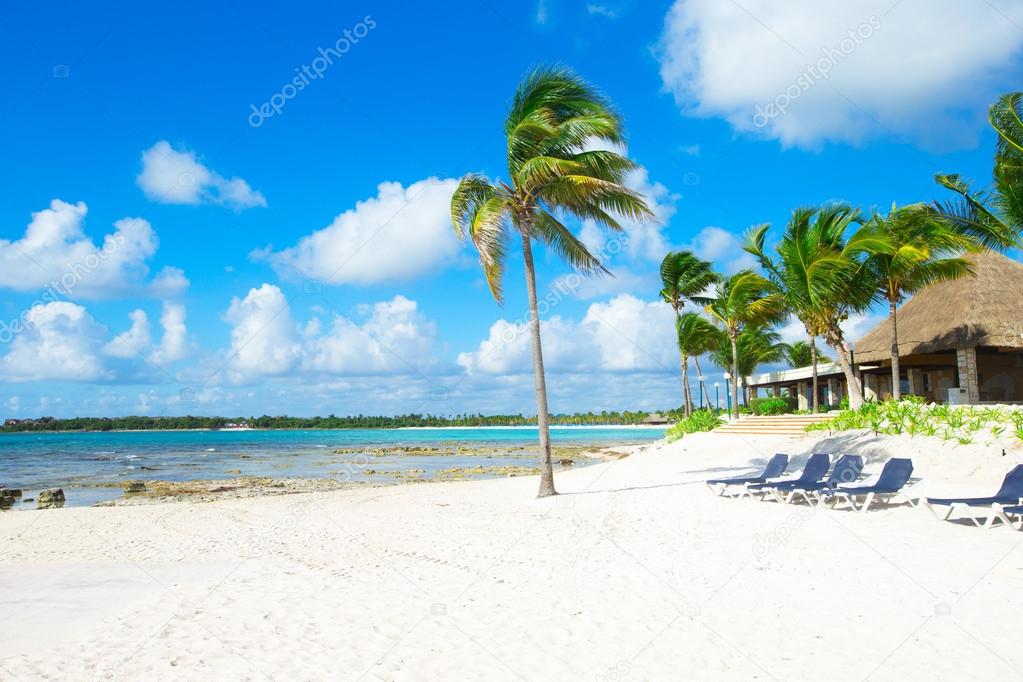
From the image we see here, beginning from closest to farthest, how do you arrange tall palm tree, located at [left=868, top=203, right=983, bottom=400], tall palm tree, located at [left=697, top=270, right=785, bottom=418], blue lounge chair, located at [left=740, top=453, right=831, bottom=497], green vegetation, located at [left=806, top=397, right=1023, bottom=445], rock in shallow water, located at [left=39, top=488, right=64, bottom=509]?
blue lounge chair, located at [left=740, top=453, right=831, bottom=497] → green vegetation, located at [left=806, top=397, right=1023, bottom=445] → rock in shallow water, located at [left=39, top=488, right=64, bottom=509] → tall palm tree, located at [left=868, top=203, right=983, bottom=400] → tall palm tree, located at [left=697, top=270, right=785, bottom=418]

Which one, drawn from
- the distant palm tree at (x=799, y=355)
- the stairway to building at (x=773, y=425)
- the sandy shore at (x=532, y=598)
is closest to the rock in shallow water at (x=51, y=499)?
the sandy shore at (x=532, y=598)

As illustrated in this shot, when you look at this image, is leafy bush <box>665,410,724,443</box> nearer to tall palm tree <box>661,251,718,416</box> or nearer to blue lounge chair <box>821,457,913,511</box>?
tall palm tree <box>661,251,718,416</box>

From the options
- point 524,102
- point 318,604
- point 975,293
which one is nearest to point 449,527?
point 318,604

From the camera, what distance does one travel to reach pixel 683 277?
32.8 meters

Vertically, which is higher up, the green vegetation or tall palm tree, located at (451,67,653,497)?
tall palm tree, located at (451,67,653,497)

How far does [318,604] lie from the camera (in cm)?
584

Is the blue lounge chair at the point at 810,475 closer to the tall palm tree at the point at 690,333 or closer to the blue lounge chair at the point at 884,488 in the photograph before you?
the blue lounge chair at the point at 884,488

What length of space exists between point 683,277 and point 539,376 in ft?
70.5

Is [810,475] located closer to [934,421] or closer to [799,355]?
[934,421]

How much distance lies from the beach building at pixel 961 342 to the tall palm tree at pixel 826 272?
2321 millimetres

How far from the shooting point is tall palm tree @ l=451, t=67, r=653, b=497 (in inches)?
493

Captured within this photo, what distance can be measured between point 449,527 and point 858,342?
23712 millimetres

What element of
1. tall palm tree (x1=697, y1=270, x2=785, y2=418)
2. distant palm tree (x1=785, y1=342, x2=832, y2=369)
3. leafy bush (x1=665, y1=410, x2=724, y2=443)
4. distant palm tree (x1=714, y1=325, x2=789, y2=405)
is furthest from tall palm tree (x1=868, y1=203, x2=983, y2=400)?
distant palm tree (x1=785, y1=342, x2=832, y2=369)

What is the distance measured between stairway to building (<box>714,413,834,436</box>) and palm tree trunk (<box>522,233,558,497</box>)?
10688 millimetres
